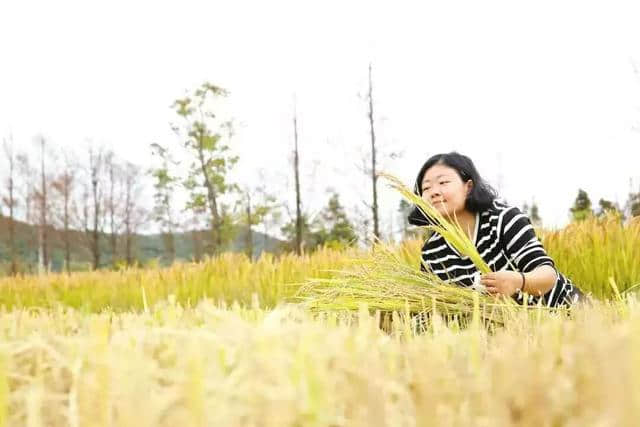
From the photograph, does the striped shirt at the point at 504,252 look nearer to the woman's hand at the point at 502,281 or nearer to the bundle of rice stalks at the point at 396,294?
the bundle of rice stalks at the point at 396,294

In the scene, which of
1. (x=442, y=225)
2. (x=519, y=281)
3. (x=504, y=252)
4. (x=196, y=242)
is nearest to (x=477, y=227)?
(x=504, y=252)

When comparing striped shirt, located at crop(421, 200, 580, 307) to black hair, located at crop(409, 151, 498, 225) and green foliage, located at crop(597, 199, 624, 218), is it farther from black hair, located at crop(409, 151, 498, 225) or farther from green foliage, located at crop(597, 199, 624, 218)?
green foliage, located at crop(597, 199, 624, 218)

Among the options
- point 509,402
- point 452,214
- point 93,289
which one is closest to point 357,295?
point 452,214

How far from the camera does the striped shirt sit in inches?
116

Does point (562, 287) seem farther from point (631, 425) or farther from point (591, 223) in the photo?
point (631, 425)

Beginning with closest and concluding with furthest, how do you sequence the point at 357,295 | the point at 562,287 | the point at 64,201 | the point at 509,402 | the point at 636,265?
the point at 509,402 < the point at 357,295 < the point at 562,287 < the point at 636,265 < the point at 64,201

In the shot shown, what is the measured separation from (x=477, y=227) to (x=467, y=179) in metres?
0.24

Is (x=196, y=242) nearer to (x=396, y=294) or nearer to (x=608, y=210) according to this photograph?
(x=608, y=210)

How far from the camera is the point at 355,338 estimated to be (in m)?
0.83

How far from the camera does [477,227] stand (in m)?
3.20

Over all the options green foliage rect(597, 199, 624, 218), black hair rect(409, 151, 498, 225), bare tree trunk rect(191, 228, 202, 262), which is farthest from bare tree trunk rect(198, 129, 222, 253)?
black hair rect(409, 151, 498, 225)

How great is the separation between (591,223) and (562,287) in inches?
82.8

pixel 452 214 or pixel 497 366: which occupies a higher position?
→ pixel 452 214

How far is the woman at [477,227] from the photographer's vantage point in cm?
299
